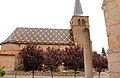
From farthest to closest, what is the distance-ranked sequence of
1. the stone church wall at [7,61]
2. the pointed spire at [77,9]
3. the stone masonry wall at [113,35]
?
the pointed spire at [77,9], the stone church wall at [7,61], the stone masonry wall at [113,35]

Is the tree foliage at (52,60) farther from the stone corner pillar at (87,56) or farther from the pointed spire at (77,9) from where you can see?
the pointed spire at (77,9)

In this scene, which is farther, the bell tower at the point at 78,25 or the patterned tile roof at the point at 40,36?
the bell tower at the point at 78,25

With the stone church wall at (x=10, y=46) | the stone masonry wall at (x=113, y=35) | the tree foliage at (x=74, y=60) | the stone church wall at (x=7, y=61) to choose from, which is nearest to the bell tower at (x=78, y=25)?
the stone church wall at (x=10, y=46)

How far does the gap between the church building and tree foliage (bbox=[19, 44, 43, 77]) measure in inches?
585

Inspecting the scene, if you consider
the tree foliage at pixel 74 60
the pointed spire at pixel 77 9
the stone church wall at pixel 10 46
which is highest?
the pointed spire at pixel 77 9

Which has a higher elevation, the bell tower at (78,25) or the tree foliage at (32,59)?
the bell tower at (78,25)

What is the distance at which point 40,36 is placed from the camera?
45.1m

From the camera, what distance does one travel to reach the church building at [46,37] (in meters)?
42.3

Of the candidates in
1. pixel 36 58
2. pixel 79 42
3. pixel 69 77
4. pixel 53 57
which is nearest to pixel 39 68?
pixel 36 58

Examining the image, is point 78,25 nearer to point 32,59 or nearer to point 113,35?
point 32,59

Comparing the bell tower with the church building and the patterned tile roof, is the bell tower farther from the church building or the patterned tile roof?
the patterned tile roof

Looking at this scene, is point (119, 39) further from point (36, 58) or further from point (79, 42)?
point (79, 42)

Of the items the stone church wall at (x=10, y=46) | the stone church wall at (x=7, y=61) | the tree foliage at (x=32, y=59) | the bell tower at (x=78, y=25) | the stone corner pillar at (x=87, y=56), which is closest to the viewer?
the stone corner pillar at (x=87, y=56)

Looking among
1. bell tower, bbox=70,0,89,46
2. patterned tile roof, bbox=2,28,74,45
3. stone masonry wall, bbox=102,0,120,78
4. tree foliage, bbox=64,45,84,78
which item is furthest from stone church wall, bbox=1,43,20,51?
stone masonry wall, bbox=102,0,120,78
